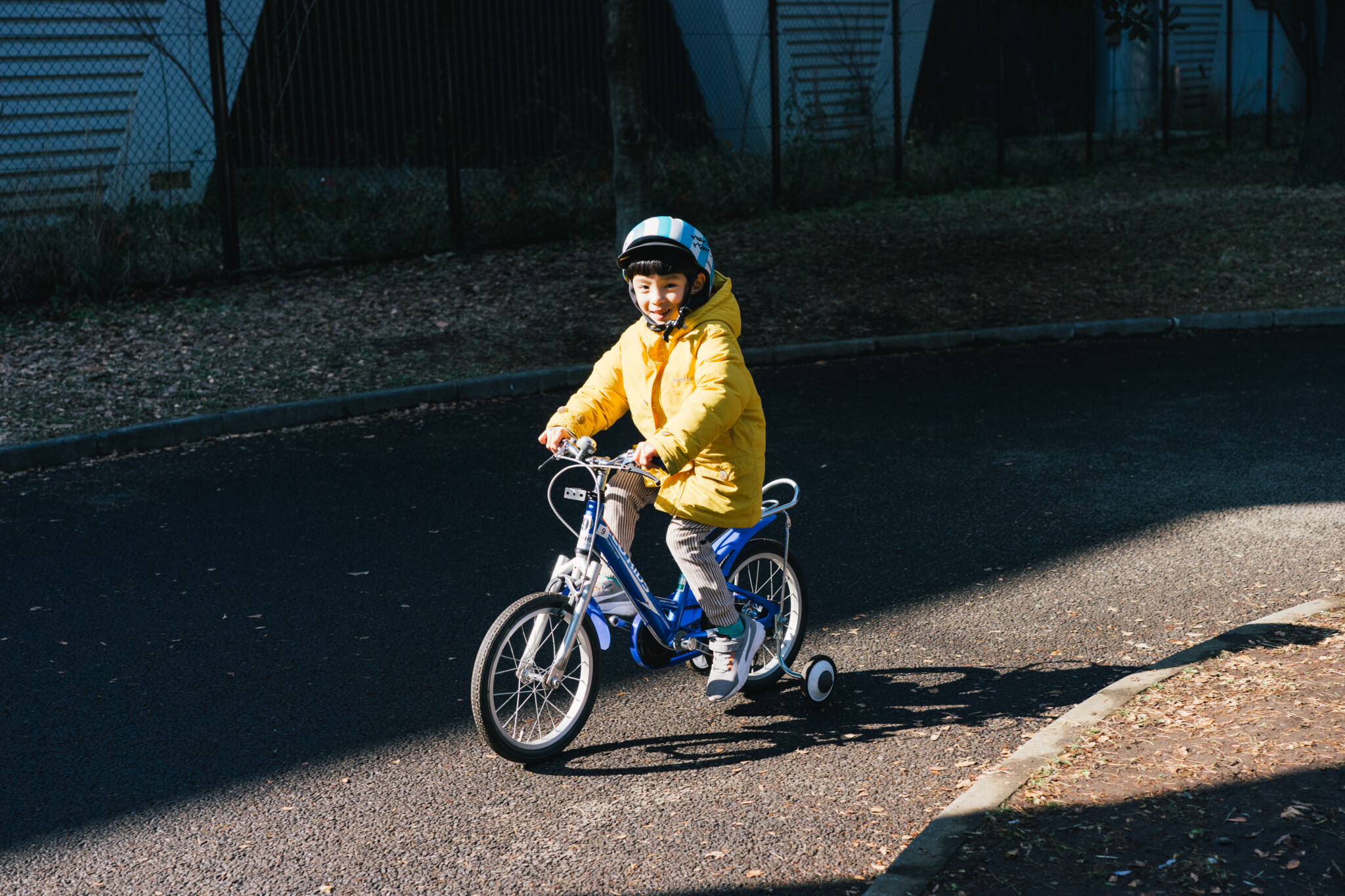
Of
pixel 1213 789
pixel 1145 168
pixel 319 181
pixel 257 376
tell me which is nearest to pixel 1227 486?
pixel 1213 789

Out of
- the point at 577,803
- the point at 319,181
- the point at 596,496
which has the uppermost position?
the point at 319,181

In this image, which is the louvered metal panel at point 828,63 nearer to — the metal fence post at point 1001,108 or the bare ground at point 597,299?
A: the metal fence post at point 1001,108

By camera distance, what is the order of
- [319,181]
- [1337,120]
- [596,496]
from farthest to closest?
[1337,120] < [319,181] < [596,496]

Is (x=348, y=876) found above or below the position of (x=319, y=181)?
below

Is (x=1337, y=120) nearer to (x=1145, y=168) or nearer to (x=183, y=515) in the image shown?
(x=1145, y=168)

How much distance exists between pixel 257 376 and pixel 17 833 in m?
6.60

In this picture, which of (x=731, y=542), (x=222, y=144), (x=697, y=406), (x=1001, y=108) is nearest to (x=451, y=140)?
(x=222, y=144)

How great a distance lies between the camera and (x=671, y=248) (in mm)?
3914

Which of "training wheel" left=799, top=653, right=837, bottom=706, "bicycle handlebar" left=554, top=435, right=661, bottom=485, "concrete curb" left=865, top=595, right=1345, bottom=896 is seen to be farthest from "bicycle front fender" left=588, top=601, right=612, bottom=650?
"concrete curb" left=865, top=595, right=1345, bottom=896

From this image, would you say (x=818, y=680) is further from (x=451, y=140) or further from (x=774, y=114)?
(x=774, y=114)

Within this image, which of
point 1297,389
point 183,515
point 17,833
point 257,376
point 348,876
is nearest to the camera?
point 348,876

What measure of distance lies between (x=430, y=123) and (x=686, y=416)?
14.8 m

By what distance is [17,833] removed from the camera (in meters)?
3.66

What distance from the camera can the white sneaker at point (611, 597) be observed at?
4137 millimetres
